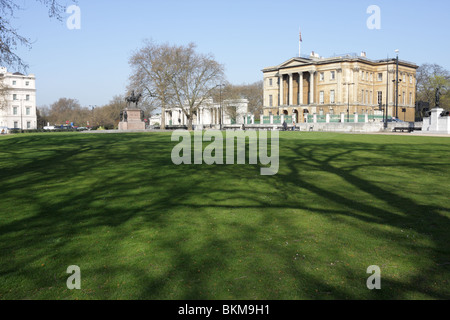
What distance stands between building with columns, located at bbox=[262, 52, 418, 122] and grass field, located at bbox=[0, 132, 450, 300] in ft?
279

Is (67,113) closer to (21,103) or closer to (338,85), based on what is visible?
(21,103)

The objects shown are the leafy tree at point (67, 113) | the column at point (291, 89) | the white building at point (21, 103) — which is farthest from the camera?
the leafy tree at point (67, 113)

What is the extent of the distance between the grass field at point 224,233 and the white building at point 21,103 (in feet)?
352

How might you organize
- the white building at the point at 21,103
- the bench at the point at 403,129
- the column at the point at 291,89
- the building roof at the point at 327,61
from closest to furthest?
the bench at the point at 403,129 < the building roof at the point at 327,61 < the column at the point at 291,89 < the white building at the point at 21,103

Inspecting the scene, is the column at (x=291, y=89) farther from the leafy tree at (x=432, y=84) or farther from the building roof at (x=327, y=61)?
the leafy tree at (x=432, y=84)

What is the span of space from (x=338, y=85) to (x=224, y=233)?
304 ft

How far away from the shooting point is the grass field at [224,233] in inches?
181

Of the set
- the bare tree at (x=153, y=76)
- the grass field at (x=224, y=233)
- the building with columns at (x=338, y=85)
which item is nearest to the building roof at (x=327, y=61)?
the building with columns at (x=338, y=85)

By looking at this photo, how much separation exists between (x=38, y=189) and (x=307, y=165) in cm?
937

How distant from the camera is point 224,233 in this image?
21.2ft

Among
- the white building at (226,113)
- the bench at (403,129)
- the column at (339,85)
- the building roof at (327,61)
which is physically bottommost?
the bench at (403,129)

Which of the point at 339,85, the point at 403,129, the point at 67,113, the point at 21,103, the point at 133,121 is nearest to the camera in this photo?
the point at 403,129

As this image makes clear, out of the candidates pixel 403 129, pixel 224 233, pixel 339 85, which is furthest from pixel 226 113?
pixel 224 233

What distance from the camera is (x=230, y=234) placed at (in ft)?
21.0
